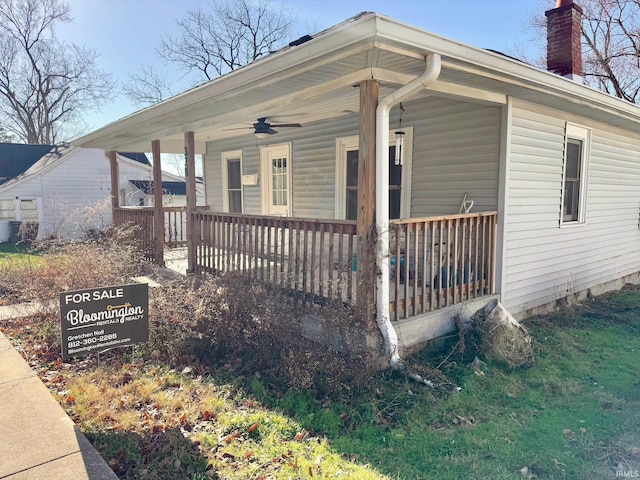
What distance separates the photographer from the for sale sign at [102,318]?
373 cm

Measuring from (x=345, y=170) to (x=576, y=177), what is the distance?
3.50 metres

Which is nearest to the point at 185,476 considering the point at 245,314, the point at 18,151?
the point at 245,314

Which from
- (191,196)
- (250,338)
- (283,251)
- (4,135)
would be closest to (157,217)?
(191,196)

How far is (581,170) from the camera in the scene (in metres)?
6.62

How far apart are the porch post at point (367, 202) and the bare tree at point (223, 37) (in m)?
22.0

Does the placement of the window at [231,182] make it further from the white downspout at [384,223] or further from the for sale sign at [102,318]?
the white downspout at [384,223]

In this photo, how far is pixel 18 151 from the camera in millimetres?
19078

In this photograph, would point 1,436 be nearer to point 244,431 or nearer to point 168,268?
point 244,431

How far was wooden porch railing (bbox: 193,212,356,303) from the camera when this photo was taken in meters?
4.34

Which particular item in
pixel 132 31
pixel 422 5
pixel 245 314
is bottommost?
pixel 245 314

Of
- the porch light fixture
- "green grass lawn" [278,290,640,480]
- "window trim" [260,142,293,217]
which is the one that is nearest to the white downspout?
"green grass lawn" [278,290,640,480]

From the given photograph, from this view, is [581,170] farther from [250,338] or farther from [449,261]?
[250,338]

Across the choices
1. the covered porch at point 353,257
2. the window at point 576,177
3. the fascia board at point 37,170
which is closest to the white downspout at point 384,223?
the covered porch at point 353,257

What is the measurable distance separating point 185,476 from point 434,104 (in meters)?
5.03
